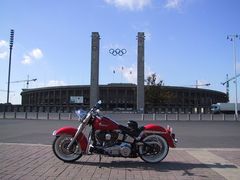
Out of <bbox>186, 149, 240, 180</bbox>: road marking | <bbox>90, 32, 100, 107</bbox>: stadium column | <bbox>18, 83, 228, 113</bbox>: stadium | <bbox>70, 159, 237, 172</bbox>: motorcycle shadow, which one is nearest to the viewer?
<bbox>186, 149, 240, 180</bbox>: road marking

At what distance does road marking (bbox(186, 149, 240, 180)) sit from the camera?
731 centimetres

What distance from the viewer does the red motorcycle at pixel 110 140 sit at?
27.7ft

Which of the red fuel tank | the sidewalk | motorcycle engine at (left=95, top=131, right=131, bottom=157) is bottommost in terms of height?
the sidewalk

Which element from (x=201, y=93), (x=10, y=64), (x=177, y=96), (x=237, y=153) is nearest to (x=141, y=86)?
(x=10, y=64)

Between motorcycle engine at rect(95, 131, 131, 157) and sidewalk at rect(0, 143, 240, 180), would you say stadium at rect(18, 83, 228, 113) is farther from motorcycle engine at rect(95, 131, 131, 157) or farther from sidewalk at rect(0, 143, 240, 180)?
motorcycle engine at rect(95, 131, 131, 157)

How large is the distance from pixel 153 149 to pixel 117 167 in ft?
3.75

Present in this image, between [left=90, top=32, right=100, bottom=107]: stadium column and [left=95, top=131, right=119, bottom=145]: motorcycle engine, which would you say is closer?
[left=95, top=131, right=119, bottom=145]: motorcycle engine

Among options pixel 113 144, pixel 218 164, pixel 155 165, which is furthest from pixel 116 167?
pixel 218 164

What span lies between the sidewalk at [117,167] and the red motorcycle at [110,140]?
0.77ft

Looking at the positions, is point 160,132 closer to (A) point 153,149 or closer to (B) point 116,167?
(A) point 153,149

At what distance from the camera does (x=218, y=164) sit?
8492 mm

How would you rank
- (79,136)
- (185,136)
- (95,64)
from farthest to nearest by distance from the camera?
(95,64)
(185,136)
(79,136)


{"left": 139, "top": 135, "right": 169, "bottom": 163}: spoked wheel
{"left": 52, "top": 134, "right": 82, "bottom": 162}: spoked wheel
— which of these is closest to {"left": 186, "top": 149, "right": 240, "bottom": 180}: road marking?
{"left": 139, "top": 135, "right": 169, "bottom": 163}: spoked wheel

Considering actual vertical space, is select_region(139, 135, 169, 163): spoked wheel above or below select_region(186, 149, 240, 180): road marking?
above
